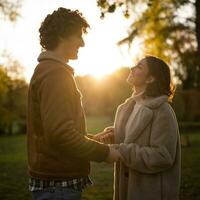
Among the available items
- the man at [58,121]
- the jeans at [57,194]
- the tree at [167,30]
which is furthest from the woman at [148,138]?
the tree at [167,30]

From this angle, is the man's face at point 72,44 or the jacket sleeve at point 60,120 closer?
the jacket sleeve at point 60,120

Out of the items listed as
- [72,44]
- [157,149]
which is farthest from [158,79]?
[72,44]

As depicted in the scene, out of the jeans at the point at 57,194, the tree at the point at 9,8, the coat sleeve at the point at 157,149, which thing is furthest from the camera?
the tree at the point at 9,8

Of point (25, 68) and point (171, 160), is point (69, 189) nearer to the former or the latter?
point (171, 160)

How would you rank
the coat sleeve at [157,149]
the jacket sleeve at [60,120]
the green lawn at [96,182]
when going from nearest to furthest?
the jacket sleeve at [60,120], the coat sleeve at [157,149], the green lawn at [96,182]

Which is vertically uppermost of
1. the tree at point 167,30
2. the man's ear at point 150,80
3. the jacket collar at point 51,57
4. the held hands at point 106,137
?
the tree at point 167,30

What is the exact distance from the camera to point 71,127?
342 centimetres

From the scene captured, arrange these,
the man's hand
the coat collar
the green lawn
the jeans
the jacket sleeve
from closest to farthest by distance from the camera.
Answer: the jacket sleeve, the jeans, the man's hand, the coat collar, the green lawn

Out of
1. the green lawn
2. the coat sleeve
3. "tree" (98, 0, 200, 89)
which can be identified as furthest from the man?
"tree" (98, 0, 200, 89)

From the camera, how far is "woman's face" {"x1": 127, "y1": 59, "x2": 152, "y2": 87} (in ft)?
14.1

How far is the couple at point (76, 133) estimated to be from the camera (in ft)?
11.3

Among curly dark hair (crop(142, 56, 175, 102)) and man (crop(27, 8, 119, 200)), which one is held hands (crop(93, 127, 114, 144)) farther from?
man (crop(27, 8, 119, 200))

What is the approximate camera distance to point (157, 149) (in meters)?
4.03

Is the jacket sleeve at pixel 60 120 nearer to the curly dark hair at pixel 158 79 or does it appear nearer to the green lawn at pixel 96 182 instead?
the curly dark hair at pixel 158 79
